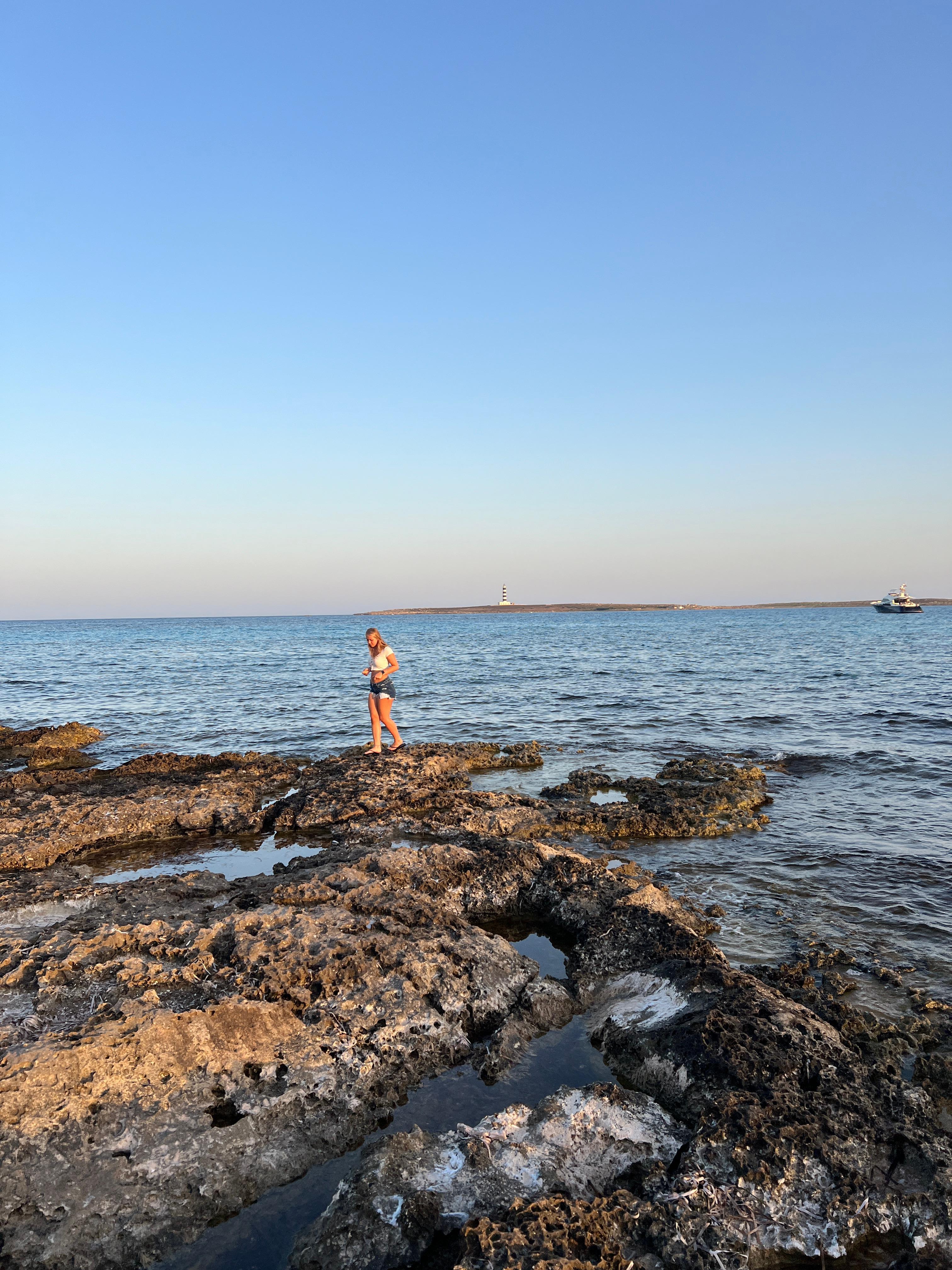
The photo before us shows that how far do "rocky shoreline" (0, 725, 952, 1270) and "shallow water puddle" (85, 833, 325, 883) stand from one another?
3.92 ft

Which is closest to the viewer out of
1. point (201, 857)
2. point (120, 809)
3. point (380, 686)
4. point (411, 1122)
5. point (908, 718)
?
point (411, 1122)

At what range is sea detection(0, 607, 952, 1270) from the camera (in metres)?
5.31

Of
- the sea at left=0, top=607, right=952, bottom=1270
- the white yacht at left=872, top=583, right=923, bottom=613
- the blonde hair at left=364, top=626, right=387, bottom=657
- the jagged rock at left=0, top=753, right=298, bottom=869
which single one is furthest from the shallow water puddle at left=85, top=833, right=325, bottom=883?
the white yacht at left=872, top=583, right=923, bottom=613

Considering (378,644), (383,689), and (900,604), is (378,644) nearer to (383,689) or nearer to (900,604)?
(383,689)

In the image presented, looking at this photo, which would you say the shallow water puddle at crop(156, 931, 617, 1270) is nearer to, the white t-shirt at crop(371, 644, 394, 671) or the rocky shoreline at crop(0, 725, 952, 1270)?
the rocky shoreline at crop(0, 725, 952, 1270)

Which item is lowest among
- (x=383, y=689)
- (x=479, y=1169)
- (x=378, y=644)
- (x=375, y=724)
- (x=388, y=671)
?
(x=479, y=1169)

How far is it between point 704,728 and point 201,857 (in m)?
14.1

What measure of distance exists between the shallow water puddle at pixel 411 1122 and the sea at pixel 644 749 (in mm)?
12

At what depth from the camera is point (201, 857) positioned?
384 inches

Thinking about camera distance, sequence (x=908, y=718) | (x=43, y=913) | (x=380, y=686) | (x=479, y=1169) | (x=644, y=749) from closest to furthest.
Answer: (x=479, y=1169) → (x=43, y=913) → (x=380, y=686) → (x=644, y=749) → (x=908, y=718)

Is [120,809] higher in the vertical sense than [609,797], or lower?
higher

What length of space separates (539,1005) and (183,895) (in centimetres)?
408

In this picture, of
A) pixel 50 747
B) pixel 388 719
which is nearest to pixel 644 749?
pixel 388 719

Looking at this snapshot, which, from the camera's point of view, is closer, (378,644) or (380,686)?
(378,644)
